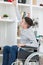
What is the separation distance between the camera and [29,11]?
165 inches

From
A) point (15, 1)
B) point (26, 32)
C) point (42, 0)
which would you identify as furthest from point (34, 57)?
point (42, 0)

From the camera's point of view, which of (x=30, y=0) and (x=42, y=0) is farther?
(x=42, y=0)

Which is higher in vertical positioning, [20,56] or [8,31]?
[20,56]

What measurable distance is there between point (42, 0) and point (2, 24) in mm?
1101

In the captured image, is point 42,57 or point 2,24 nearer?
point 42,57

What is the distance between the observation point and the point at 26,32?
3.52 m

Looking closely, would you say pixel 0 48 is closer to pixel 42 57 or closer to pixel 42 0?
pixel 42 0

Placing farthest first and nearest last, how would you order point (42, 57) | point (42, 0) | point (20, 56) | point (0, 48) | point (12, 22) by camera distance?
1. point (42, 0)
2. point (12, 22)
3. point (0, 48)
4. point (20, 56)
5. point (42, 57)

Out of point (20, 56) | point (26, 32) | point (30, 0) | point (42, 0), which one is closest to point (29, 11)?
point (30, 0)

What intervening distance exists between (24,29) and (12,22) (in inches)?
19.4

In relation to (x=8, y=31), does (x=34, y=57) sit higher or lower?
higher

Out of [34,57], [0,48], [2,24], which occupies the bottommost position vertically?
[0,48]

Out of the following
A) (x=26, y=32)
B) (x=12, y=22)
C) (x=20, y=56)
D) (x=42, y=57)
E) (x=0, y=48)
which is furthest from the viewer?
(x=12, y=22)

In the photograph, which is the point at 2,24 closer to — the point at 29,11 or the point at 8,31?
the point at 8,31
